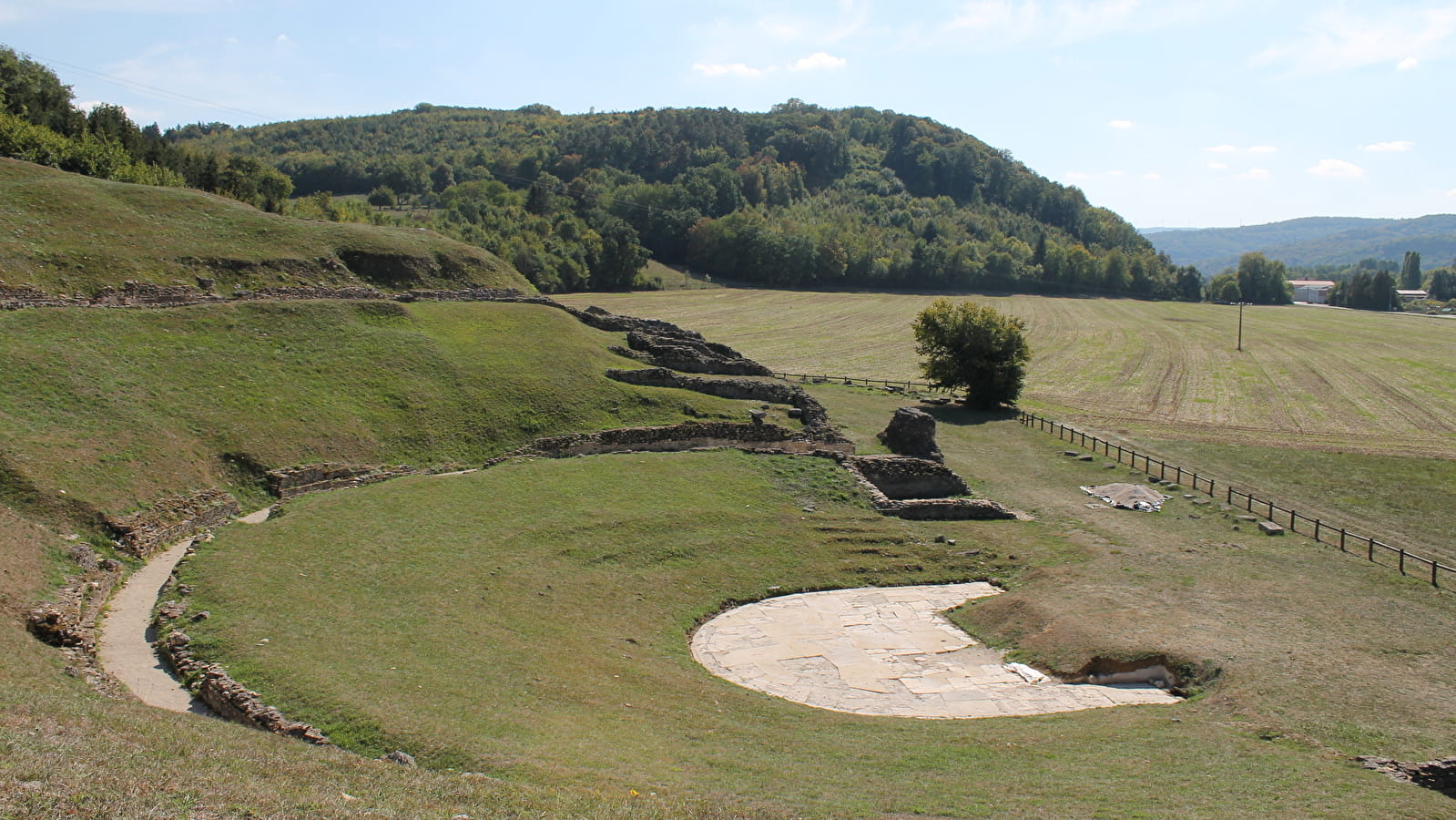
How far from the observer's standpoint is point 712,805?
469 inches

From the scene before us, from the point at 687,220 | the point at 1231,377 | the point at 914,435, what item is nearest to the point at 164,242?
the point at 914,435

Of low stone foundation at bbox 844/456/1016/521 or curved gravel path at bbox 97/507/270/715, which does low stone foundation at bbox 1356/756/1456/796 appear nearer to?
low stone foundation at bbox 844/456/1016/521

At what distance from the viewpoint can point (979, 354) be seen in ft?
187

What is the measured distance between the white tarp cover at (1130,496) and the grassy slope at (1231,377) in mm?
5042

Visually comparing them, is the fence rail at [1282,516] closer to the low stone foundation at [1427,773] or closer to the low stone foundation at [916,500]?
the low stone foundation at [916,500]

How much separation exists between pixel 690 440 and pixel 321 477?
44.3ft

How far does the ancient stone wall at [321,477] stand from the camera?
27328 millimetres

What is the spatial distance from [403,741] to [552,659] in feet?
16.1

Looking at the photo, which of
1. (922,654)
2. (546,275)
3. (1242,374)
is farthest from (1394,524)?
(546,275)

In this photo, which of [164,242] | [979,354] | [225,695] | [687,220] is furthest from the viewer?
[687,220]

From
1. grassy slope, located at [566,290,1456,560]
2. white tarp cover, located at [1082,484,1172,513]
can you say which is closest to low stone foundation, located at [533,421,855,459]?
white tarp cover, located at [1082,484,1172,513]

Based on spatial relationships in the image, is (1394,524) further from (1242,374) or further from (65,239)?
(65,239)

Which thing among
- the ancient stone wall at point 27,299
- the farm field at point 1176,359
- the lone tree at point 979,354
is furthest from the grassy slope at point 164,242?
the farm field at point 1176,359

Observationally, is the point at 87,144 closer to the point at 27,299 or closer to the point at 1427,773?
the point at 27,299
